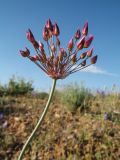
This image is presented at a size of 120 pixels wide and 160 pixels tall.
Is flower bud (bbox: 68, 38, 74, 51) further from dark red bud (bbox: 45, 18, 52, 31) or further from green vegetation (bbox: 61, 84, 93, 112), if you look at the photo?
green vegetation (bbox: 61, 84, 93, 112)

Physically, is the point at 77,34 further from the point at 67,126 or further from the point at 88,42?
the point at 67,126

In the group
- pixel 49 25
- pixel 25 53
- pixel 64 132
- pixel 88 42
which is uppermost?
pixel 49 25

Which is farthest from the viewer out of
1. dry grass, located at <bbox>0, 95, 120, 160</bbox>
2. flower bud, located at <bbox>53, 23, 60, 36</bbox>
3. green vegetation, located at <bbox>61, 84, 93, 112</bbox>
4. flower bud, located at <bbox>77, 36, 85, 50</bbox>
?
green vegetation, located at <bbox>61, 84, 93, 112</bbox>

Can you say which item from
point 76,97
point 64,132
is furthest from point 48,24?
point 76,97

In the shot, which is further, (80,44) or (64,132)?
(64,132)

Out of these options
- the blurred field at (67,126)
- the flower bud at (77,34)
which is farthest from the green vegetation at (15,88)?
the flower bud at (77,34)

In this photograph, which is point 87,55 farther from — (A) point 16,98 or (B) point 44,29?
(A) point 16,98

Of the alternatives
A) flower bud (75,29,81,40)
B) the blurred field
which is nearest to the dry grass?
the blurred field

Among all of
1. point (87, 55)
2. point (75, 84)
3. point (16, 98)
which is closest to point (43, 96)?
Result: point (16, 98)
